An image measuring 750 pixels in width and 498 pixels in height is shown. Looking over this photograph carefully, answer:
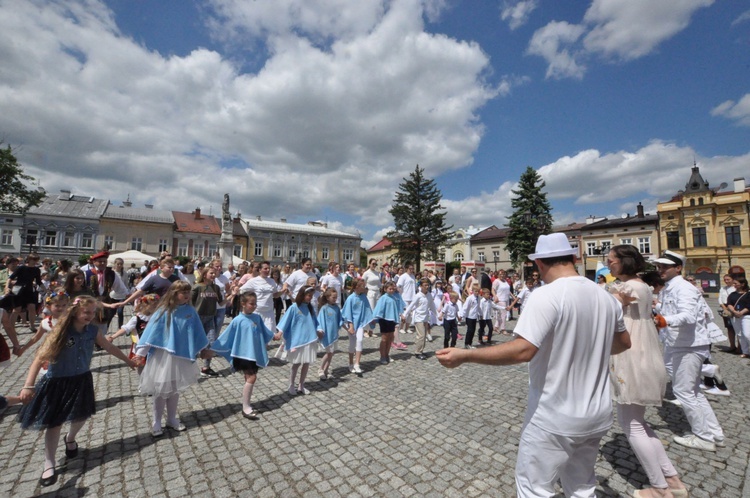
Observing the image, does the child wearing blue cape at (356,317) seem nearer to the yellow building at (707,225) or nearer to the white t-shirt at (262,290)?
the white t-shirt at (262,290)

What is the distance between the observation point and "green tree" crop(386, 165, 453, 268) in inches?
1604

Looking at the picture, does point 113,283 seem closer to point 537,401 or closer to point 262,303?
point 262,303

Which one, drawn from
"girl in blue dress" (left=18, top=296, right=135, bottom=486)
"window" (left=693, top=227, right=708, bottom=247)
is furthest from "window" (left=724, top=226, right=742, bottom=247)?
"girl in blue dress" (left=18, top=296, right=135, bottom=486)

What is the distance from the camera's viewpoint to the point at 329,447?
385 centimetres

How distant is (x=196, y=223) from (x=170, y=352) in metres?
60.3

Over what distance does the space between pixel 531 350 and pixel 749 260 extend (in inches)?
2164

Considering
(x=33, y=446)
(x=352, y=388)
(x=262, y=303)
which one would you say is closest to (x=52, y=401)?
(x=33, y=446)

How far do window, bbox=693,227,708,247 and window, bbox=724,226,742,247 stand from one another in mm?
1952

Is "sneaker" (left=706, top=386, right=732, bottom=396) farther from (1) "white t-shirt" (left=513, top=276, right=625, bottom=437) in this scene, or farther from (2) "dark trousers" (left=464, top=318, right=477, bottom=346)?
(1) "white t-shirt" (left=513, top=276, right=625, bottom=437)

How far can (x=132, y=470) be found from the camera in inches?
132

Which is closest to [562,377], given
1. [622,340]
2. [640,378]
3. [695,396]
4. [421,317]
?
[622,340]

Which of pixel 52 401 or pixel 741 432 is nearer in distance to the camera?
pixel 52 401

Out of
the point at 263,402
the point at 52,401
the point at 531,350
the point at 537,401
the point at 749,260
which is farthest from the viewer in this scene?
the point at 749,260

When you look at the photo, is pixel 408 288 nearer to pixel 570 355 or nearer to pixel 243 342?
pixel 243 342
